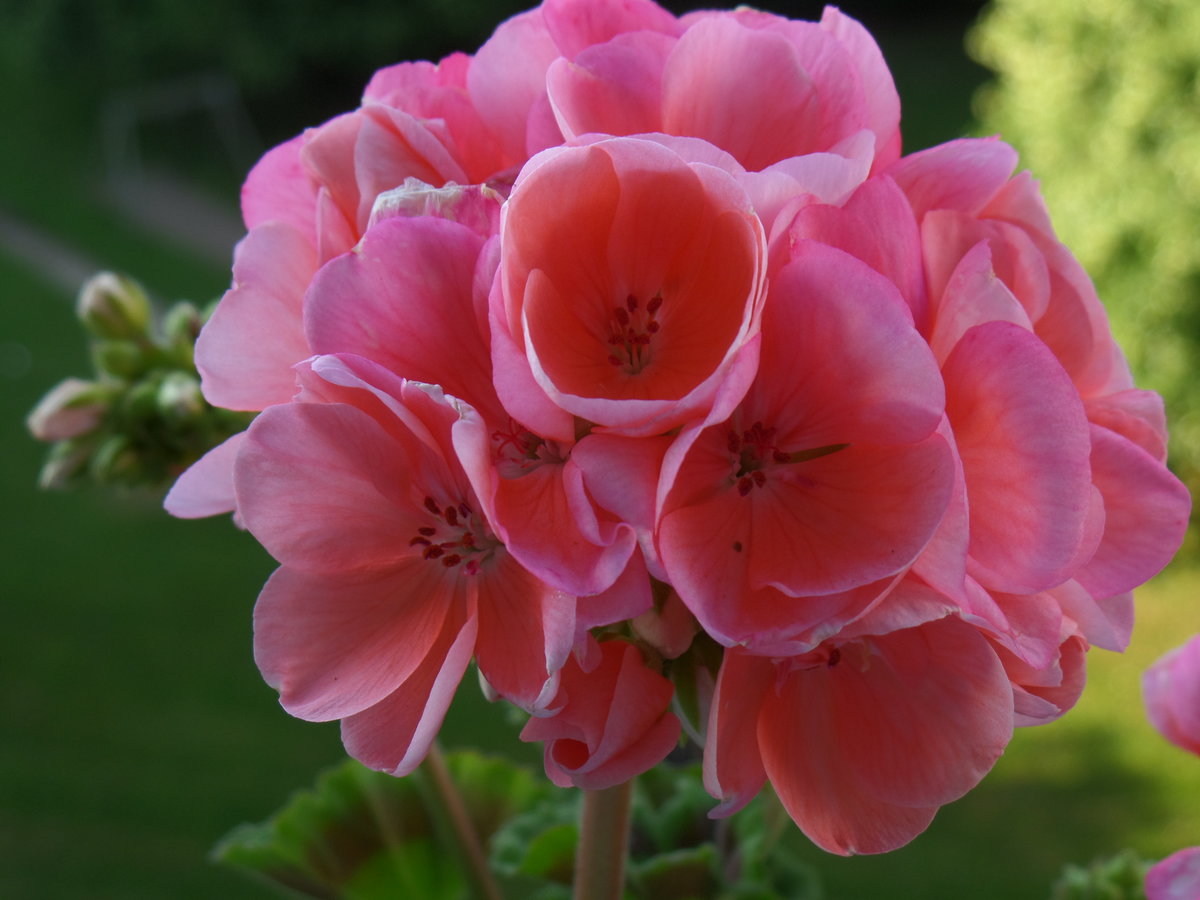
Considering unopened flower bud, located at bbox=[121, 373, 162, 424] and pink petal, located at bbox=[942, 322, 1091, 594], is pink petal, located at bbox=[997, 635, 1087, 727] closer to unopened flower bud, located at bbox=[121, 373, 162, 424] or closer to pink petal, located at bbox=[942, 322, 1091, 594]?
pink petal, located at bbox=[942, 322, 1091, 594]

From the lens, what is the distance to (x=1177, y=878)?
51 cm

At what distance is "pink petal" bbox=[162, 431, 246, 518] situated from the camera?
0.48 m

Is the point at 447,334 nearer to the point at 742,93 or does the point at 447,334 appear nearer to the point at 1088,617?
the point at 742,93

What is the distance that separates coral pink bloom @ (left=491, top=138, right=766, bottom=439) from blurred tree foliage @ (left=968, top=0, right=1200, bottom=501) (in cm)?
263

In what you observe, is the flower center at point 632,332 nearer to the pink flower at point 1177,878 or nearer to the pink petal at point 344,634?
the pink petal at point 344,634

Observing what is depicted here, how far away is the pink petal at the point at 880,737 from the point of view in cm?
44

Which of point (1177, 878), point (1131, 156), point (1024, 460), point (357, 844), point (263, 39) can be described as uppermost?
point (1024, 460)

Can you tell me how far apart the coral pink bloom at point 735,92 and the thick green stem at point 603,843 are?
267 millimetres

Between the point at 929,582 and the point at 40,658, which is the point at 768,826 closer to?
the point at 929,582

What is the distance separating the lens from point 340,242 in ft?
1.60

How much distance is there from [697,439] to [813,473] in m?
0.06

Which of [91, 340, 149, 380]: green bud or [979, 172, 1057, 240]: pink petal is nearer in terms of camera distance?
[979, 172, 1057, 240]: pink petal

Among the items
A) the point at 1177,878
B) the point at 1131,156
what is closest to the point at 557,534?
the point at 1177,878

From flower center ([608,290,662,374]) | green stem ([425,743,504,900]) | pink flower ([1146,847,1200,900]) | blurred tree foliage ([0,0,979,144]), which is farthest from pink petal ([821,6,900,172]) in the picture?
blurred tree foliage ([0,0,979,144])
